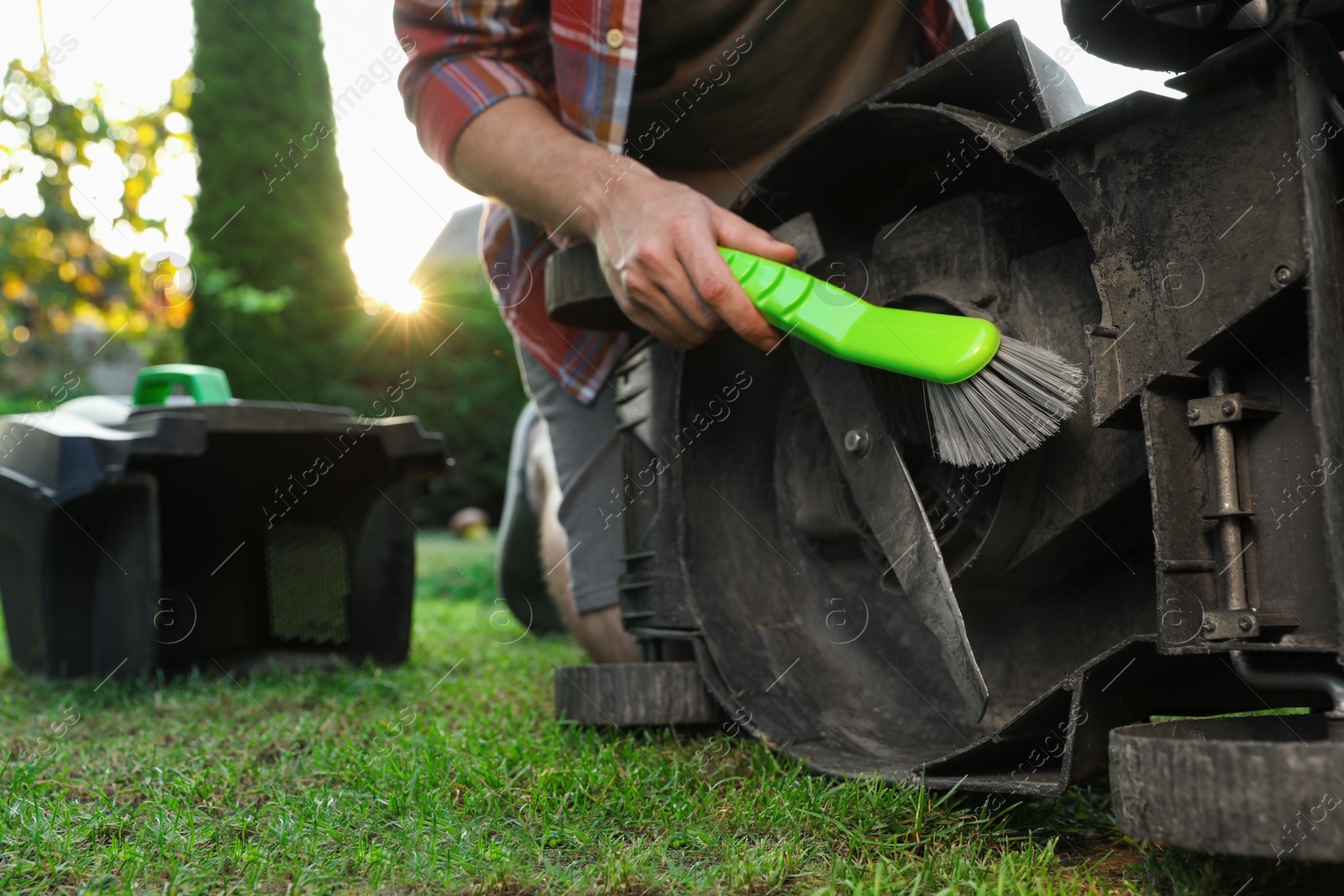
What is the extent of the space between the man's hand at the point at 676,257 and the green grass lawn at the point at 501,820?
576 mm

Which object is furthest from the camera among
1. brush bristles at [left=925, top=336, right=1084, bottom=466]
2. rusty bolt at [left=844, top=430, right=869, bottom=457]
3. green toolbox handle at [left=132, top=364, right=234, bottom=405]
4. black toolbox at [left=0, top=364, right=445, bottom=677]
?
green toolbox handle at [left=132, top=364, right=234, bottom=405]

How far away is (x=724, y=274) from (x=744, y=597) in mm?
509

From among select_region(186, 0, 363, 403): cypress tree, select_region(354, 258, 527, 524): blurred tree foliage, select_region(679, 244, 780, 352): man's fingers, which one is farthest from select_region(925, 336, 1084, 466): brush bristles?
select_region(354, 258, 527, 524): blurred tree foliage

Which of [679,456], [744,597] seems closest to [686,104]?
[679,456]

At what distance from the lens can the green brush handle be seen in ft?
3.55

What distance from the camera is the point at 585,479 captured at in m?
→ 2.09

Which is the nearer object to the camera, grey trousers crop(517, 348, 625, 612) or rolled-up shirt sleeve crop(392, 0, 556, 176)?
rolled-up shirt sleeve crop(392, 0, 556, 176)

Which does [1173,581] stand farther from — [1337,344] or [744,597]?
[744,597]

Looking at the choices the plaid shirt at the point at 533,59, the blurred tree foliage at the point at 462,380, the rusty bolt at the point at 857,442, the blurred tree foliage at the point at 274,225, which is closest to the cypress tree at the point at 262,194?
the blurred tree foliage at the point at 274,225

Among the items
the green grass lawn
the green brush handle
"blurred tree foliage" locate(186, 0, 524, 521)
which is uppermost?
"blurred tree foliage" locate(186, 0, 524, 521)

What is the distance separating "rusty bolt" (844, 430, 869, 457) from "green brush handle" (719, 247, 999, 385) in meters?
0.10

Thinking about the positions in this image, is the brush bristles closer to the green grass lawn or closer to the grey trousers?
the green grass lawn

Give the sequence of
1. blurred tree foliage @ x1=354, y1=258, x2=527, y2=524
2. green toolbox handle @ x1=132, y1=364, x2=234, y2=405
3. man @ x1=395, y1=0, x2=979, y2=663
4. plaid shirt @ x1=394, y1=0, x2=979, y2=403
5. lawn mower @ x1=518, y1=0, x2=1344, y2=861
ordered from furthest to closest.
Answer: blurred tree foliage @ x1=354, y1=258, x2=527, y2=524, green toolbox handle @ x1=132, y1=364, x2=234, y2=405, plaid shirt @ x1=394, y1=0, x2=979, y2=403, man @ x1=395, y1=0, x2=979, y2=663, lawn mower @ x1=518, y1=0, x2=1344, y2=861

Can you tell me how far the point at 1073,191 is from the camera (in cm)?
99
